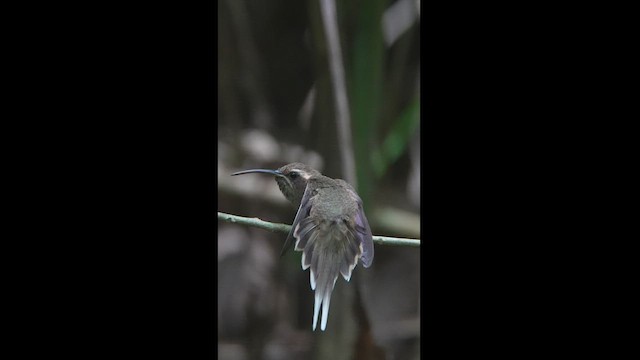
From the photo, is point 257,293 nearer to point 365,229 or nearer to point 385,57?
point 365,229

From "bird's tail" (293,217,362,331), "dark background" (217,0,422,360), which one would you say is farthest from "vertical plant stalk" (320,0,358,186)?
"bird's tail" (293,217,362,331)

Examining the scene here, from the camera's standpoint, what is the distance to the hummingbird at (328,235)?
65.7 inches

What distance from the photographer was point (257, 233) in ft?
6.08

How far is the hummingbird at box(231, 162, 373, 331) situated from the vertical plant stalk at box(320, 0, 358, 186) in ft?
0.26

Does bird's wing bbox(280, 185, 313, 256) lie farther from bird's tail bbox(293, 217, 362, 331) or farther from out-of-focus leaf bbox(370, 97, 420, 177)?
out-of-focus leaf bbox(370, 97, 420, 177)

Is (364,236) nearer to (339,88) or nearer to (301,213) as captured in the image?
(301,213)

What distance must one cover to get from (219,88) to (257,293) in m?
0.45

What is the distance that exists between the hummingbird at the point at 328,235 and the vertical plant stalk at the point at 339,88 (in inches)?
3.1

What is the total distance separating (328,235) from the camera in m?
1.70

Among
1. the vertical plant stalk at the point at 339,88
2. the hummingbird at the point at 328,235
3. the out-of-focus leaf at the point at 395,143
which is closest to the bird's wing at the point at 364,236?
the hummingbird at the point at 328,235

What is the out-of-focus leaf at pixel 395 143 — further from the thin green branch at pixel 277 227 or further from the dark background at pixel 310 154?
the thin green branch at pixel 277 227

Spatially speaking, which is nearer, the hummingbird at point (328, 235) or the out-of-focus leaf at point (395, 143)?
the hummingbird at point (328, 235)

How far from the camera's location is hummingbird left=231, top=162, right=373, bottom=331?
1.67 meters
